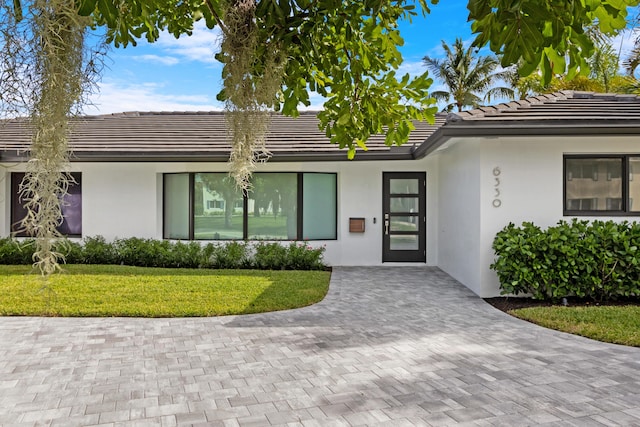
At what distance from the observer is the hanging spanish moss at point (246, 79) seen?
2.50 m

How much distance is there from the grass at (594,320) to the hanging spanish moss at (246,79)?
5.09m

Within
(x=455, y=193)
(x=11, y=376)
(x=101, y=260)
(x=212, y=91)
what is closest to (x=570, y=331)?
(x=455, y=193)

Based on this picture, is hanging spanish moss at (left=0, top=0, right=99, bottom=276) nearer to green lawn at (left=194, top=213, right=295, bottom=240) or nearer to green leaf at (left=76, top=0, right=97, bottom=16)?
green leaf at (left=76, top=0, right=97, bottom=16)

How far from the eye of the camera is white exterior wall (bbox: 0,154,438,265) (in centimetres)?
1268

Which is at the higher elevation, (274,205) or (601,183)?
(601,183)

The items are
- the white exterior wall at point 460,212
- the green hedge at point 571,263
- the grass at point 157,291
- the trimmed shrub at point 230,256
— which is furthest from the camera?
the trimmed shrub at point 230,256

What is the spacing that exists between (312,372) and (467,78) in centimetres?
3272

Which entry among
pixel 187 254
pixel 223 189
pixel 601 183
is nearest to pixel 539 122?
pixel 601 183

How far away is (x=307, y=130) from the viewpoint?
1413 cm

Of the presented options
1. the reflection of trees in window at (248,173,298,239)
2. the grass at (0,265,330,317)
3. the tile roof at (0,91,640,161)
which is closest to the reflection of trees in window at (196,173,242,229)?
the reflection of trees in window at (248,173,298,239)

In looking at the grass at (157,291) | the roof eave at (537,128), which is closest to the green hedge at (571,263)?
the roof eave at (537,128)

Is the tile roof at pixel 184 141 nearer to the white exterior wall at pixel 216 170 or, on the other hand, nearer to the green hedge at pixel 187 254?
the white exterior wall at pixel 216 170

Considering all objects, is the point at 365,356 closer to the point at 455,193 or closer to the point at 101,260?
the point at 455,193

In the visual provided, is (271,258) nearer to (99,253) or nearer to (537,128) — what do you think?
(99,253)
